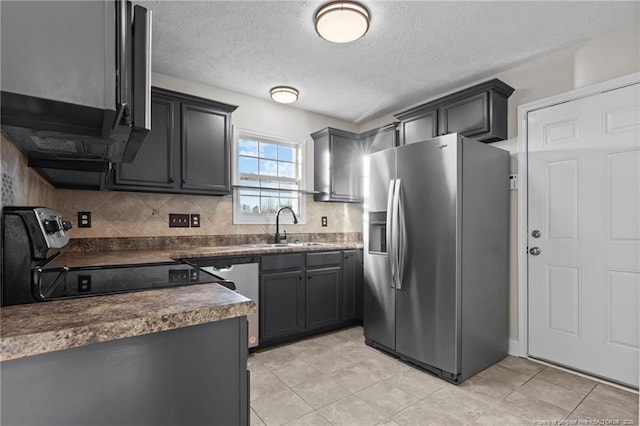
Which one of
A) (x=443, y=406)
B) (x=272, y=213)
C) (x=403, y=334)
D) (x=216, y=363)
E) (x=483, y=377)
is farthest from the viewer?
(x=272, y=213)

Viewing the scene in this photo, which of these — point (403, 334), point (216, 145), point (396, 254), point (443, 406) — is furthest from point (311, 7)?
point (443, 406)

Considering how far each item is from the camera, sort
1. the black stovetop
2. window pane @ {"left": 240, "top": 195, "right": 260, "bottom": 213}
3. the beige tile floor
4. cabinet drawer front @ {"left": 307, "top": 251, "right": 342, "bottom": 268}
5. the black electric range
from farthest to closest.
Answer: window pane @ {"left": 240, "top": 195, "right": 260, "bottom": 213} → cabinet drawer front @ {"left": 307, "top": 251, "right": 342, "bottom": 268} → the beige tile floor → the black stovetop → the black electric range

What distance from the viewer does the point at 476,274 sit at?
2.56m

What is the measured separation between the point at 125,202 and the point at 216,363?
2571 millimetres

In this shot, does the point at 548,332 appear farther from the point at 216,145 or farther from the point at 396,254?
the point at 216,145

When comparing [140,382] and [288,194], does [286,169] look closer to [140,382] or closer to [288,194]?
[288,194]

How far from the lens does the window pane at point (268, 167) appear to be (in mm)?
3801

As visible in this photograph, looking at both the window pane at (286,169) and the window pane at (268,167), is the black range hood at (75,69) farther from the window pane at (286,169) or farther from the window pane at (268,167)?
the window pane at (286,169)

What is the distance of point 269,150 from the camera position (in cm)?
387

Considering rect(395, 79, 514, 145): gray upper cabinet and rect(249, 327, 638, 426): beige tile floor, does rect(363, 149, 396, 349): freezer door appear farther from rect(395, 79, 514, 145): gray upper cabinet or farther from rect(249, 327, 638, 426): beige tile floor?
rect(395, 79, 514, 145): gray upper cabinet

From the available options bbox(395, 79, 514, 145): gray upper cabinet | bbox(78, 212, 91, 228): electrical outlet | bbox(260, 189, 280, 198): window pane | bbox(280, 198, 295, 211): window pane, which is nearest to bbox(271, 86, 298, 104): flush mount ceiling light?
bbox(260, 189, 280, 198): window pane

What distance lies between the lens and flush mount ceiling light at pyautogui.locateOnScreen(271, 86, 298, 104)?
3.34 metres

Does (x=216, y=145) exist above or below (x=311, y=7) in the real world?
below

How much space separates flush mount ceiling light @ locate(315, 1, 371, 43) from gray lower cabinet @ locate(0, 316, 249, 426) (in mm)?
1984
